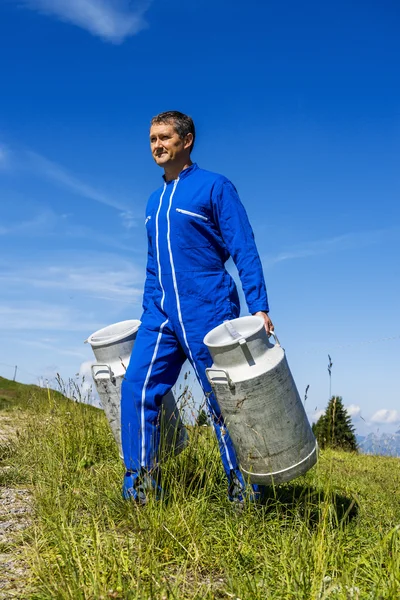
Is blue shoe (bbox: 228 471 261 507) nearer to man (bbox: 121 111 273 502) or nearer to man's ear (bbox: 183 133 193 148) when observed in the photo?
man (bbox: 121 111 273 502)

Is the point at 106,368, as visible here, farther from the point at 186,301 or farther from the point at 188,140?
the point at 188,140

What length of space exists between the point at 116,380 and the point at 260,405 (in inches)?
48.0

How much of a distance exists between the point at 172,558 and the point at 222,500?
91cm

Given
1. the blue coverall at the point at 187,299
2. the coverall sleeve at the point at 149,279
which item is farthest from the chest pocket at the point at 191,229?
the coverall sleeve at the point at 149,279

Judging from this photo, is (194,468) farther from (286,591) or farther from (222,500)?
(286,591)

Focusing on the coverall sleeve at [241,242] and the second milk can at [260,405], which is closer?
the second milk can at [260,405]

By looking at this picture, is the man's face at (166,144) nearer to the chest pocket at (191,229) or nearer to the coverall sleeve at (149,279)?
the chest pocket at (191,229)

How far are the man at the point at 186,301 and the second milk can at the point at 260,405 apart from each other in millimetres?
278

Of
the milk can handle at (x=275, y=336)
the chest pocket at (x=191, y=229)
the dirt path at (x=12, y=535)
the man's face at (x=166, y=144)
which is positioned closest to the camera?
the dirt path at (x=12, y=535)

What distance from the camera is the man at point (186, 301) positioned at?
3746mm

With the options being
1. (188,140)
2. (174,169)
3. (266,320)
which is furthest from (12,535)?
(188,140)

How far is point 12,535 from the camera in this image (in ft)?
11.2

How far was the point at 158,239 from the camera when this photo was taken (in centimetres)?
397

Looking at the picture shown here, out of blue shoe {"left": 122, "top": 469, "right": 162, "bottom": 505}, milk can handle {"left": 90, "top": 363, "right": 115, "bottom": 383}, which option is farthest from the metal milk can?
blue shoe {"left": 122, "top": 469, "right": 162, "bottom": 505}
